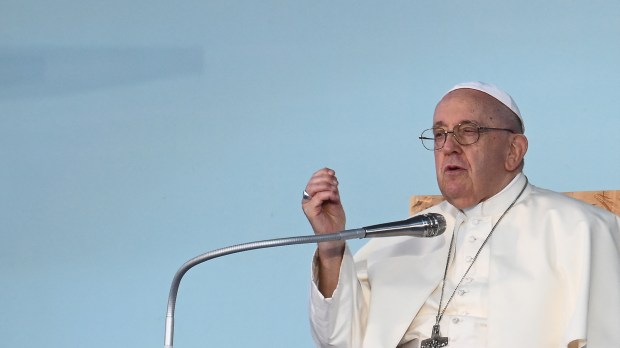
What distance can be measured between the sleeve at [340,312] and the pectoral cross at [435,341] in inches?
9.3

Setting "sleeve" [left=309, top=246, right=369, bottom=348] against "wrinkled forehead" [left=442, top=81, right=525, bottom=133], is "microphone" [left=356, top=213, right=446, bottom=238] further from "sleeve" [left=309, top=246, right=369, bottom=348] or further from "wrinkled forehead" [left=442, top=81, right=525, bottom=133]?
"wrinkled forehead" [left=442, top=81, right=525, bottom=133]

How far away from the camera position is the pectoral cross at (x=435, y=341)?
3785 mm

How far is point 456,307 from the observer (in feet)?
12.7

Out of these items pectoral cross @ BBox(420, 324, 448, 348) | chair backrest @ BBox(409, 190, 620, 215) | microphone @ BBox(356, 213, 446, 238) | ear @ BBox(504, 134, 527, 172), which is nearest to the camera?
microphone @ BBox(356, 213, 446, 238)

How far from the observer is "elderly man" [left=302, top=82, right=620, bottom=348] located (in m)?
3.66

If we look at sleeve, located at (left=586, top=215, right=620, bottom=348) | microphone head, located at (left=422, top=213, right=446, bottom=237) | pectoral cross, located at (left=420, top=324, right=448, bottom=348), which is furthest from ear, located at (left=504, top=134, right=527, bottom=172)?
microphone head, located at (left=422, top=213, right=446, bottom=237)

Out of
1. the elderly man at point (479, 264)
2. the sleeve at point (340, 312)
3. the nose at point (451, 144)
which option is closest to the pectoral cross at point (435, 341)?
the elderly man at point (479, 264)

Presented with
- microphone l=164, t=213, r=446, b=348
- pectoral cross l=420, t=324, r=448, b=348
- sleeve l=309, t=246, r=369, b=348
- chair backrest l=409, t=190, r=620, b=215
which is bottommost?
pectoral cross l=420, t=324, r=448, b=348

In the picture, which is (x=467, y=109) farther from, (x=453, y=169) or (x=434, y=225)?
(x=434, y=225)

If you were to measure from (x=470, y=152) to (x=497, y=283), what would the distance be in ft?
1.43

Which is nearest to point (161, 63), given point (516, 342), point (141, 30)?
point (141, 30)

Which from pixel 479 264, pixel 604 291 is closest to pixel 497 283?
pixel 479 264

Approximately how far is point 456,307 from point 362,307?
1.09 ft

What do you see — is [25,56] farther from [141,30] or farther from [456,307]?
[456,307]
